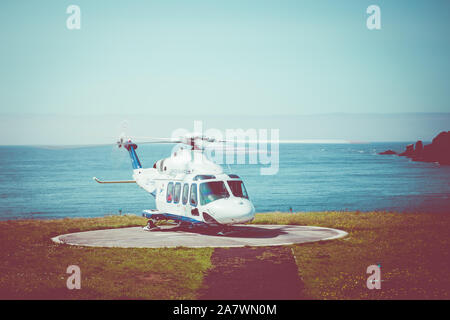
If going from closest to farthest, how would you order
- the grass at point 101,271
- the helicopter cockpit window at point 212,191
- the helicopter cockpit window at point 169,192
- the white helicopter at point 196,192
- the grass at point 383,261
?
the grass at point 383,261 < the grass at point 101,271 < the white helicopter at point 196,192 < the helicopter cockpit window at point 212,191 < the helicopter cockpit window at point 169,192

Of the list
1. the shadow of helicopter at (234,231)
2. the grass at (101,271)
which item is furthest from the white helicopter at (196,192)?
the grass at (101,271)

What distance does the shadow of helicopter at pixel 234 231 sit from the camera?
1905cm

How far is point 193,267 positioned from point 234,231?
6949 mm

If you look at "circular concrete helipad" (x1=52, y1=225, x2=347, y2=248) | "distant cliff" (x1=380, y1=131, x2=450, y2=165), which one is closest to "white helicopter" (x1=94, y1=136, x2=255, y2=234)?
"circular concrete helipad" (x1=52, y1=225, x2=347, y2=248)

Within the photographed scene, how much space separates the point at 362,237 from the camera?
17922mm

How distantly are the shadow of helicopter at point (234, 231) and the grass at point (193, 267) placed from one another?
10.4 ft

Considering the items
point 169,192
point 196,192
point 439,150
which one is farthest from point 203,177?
point 439,150

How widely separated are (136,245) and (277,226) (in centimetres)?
793

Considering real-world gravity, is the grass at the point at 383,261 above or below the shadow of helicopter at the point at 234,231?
above

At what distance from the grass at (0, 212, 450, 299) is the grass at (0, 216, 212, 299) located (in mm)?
24

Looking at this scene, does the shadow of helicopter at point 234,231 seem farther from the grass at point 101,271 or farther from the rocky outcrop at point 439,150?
the rocky outcrop at point 439,150

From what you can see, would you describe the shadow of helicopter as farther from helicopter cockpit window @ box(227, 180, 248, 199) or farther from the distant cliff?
the distant cliff
